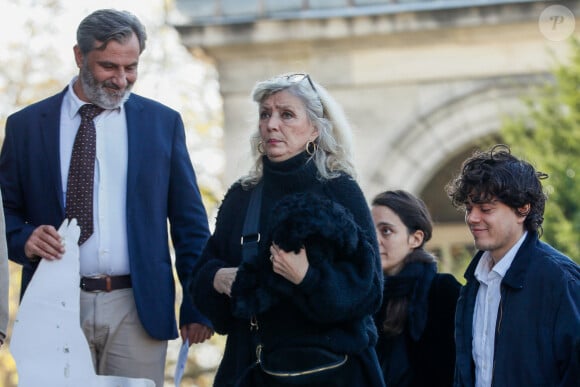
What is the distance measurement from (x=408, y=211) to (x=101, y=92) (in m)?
1.73

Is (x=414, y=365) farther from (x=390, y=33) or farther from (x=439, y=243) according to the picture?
(x=439, y=243)

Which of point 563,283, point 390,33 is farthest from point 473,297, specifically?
point 390,33

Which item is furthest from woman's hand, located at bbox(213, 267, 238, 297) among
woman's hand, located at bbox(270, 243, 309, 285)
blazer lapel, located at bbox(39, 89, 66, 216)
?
blazer lapel, located at bbox(39, 89, 66, 216)

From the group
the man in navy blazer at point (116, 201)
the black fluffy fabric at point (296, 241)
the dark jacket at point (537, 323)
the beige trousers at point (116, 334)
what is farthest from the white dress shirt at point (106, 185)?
the dark jacket at point (537, 323)

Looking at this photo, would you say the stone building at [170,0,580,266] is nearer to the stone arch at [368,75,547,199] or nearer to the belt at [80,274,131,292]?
the stone arch at [368,75,547,199]

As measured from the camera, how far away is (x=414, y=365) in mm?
6039

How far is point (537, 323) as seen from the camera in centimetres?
502

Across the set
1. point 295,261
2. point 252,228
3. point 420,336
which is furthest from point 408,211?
point 295,261

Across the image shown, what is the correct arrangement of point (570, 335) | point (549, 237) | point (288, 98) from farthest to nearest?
point (549, 237) < point (288, 98) < point (570, 335)

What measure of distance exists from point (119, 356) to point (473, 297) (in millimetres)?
1559

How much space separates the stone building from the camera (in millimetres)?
12336

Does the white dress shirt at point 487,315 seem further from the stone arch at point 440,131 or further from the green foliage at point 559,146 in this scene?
the stone arch at point 440,131

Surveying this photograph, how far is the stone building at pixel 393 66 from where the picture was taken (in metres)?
12.3

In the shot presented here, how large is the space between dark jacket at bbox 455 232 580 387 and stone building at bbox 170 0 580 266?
730cm
